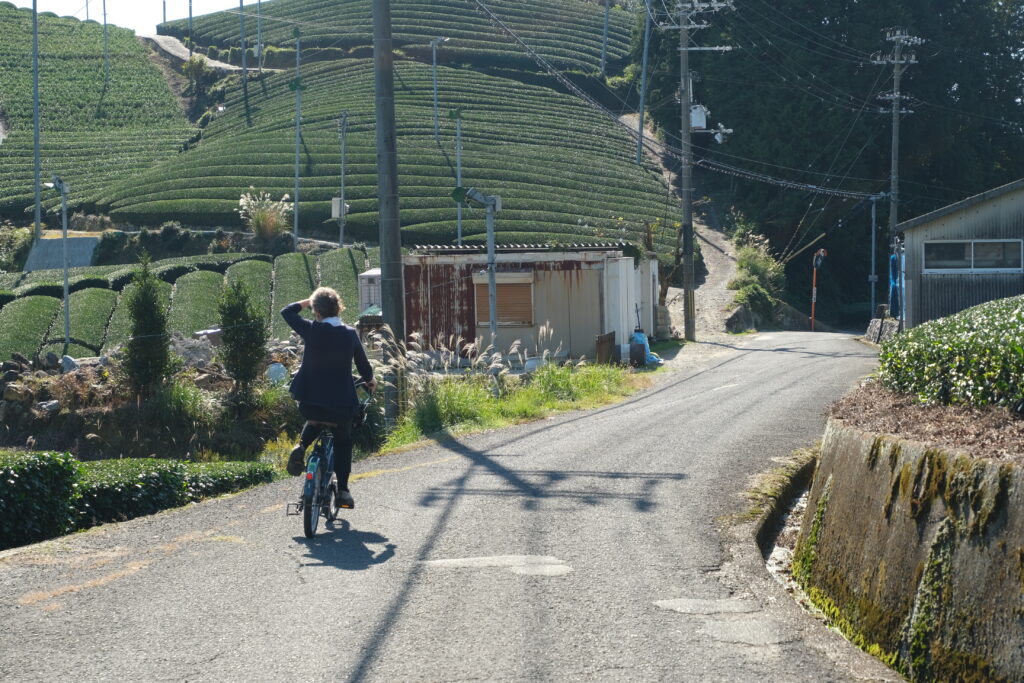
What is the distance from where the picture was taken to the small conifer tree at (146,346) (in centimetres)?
2102

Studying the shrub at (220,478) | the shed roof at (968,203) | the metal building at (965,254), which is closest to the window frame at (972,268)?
the metal building at (965,254)

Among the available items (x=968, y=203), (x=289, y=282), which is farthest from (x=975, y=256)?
(x=289, y=282)

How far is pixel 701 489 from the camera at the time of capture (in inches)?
352

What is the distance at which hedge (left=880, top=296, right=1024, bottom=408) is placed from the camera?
21.8 ft

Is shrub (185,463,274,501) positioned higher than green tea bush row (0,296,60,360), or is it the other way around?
green tea bush row (0,296,60,360)

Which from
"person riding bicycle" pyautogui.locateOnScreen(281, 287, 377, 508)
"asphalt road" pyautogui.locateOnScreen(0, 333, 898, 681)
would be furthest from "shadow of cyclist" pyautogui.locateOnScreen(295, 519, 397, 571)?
"person riding bicycle" pyautogui.locateOnScreen(281, 287, 377, 508)

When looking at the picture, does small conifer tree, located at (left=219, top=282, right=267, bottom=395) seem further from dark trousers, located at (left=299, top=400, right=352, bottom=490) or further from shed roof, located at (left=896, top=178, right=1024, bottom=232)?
shed roof, located at (left=896, top=178, right=1024, bottom=232)

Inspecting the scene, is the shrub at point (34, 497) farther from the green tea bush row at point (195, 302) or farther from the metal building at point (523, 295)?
the green tea bush row at point (195, 302)

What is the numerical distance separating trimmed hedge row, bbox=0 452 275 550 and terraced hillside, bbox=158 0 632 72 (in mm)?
81209

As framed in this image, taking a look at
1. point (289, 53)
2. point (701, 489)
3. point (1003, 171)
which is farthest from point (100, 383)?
point (289, 53)

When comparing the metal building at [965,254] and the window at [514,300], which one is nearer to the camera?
the window at [514,300]

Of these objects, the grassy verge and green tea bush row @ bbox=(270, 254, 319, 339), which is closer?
the grassy verge

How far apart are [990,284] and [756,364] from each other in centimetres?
782

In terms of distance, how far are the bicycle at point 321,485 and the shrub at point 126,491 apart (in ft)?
8.57
